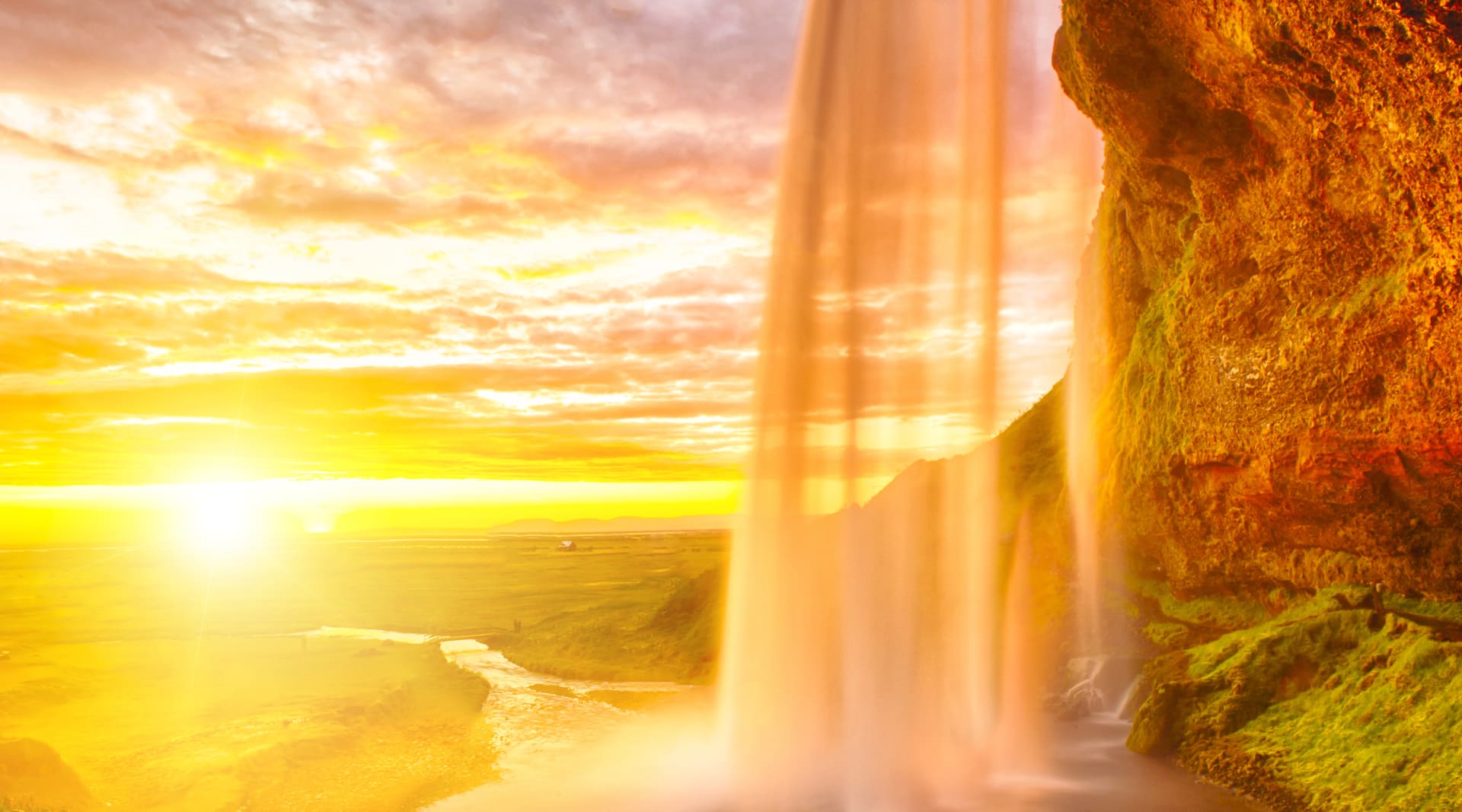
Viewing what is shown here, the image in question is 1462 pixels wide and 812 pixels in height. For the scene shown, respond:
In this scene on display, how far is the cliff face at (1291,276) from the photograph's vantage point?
1236 cm

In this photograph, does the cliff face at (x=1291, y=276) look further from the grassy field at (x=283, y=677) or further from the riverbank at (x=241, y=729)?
the riverbank at (x=241, y=729)

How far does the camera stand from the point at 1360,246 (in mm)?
15484

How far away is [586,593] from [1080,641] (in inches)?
1474

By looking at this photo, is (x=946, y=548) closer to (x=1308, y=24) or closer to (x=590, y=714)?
(x=590, y=714)

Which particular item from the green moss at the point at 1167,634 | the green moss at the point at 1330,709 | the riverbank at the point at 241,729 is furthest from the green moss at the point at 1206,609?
the riverbank at the point at 241,729

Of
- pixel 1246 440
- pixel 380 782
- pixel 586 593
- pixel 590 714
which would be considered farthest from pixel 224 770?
pixel 586 593

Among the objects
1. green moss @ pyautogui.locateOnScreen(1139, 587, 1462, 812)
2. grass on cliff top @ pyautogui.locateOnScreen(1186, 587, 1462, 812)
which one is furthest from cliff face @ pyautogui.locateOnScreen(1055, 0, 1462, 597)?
green moss @ pyautogui.locateOnScreen(1139, 587, 1462, 812)

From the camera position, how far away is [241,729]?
69.7 ft

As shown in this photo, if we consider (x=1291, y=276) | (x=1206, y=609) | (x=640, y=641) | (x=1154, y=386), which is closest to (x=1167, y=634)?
(x=1206, y=609)

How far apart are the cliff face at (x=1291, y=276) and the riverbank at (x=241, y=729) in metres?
18.2

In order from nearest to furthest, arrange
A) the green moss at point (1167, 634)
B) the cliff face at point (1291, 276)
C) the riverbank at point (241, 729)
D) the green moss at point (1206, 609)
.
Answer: the cliff face at point (1291, 276), the riverbank at point (241, 729), the green moss at point (1206, 609), the green moss at point (1167, 634)

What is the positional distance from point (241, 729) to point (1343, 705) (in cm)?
2452

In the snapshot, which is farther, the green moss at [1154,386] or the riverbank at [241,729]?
the green moss at [1154,386]

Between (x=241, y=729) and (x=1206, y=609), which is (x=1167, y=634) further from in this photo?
(x=241, y=729)
